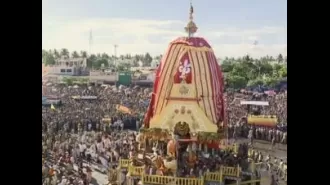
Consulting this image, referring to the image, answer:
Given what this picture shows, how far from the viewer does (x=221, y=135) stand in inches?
112

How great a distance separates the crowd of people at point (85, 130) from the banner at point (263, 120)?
20.9 inches

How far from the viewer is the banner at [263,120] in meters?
2.80

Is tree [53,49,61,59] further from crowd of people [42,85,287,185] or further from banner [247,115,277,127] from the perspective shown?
banner [247,115,277,127]

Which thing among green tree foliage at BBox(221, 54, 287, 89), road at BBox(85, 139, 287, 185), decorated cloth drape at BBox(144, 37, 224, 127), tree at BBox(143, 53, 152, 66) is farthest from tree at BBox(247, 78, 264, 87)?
tree at BBox(143, 53, 152, 66)

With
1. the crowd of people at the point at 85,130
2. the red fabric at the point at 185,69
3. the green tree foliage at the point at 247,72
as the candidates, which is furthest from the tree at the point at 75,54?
the green tree foliage at the point at 247,72

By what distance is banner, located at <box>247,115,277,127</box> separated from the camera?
2.80 metres

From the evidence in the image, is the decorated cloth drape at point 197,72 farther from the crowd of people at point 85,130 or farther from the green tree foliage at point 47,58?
the green tree foliage at point 47,58

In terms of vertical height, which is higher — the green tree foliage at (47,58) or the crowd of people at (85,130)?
the green tree foliage at (47,58)

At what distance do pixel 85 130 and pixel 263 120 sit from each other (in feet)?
3.00
